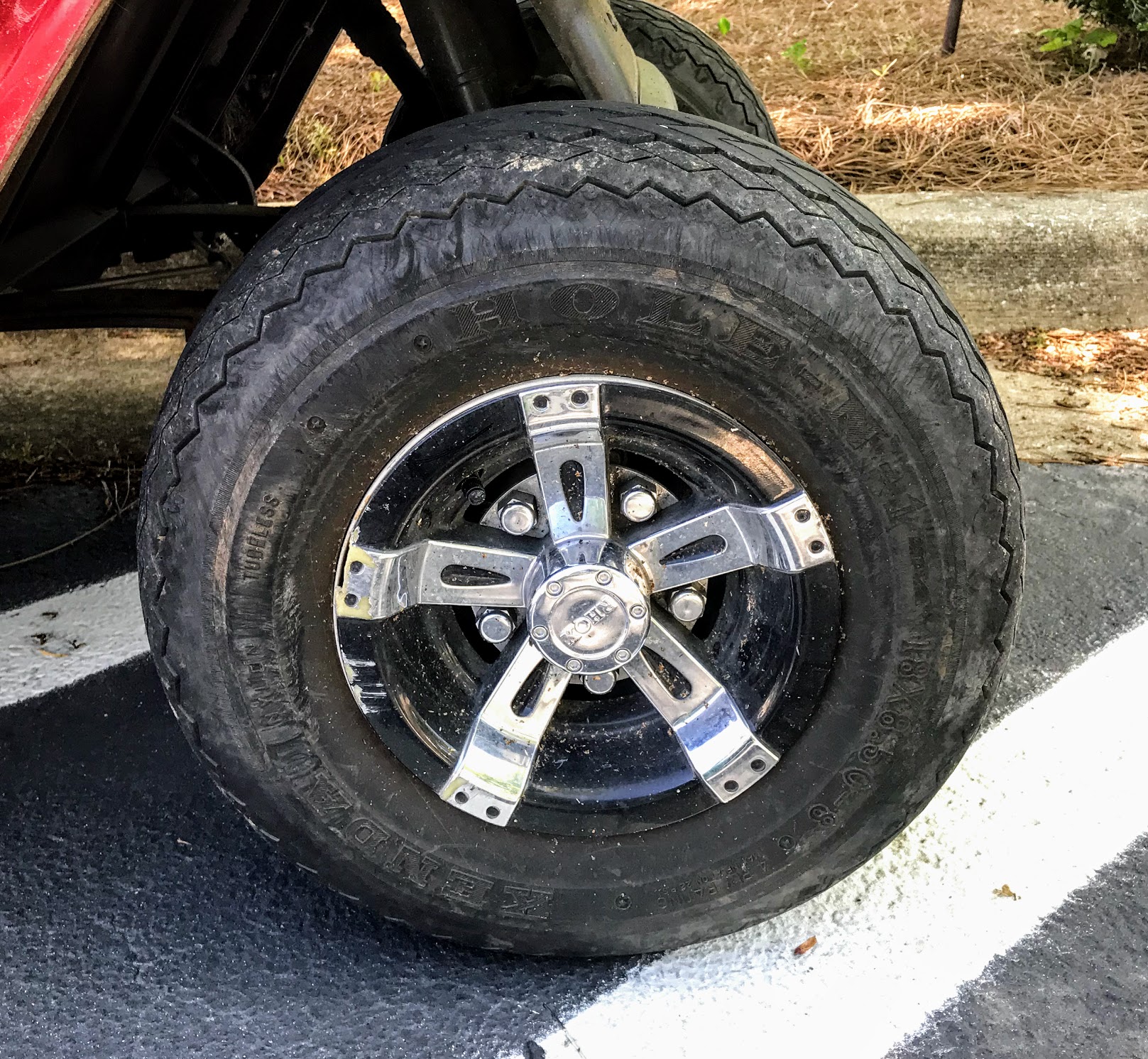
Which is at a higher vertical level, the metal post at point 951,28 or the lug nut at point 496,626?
the metal post at point 951,28

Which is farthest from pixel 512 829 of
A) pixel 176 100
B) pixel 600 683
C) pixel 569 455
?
pixel 176 100

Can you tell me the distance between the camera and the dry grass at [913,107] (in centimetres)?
477

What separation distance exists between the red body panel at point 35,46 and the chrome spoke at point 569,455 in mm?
781

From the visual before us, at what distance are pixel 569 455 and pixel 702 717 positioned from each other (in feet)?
1.67

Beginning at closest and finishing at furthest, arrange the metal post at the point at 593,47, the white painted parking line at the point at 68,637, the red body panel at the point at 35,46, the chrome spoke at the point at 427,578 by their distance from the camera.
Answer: the red body panel at the point at 35,46 < the chrome spoke at the point at 427,578 < the metal post at the point at 593,47 < the white painted parking line at the point at 68,637

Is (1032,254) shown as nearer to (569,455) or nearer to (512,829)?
(569,455)

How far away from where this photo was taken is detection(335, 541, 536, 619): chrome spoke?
5.74 feet

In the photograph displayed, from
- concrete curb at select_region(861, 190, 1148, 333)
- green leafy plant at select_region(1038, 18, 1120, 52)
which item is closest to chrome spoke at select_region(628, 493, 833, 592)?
concrete curb at select_region(861, 190, 1148, 333)

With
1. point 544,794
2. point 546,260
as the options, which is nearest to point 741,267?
point 546,260

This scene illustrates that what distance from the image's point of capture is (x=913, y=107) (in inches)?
201

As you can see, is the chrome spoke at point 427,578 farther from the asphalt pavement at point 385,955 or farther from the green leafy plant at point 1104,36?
the green leafy plant at point 1104,36

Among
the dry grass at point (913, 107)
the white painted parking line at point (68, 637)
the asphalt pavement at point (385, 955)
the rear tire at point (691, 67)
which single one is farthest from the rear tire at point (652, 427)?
the dry grass at point (913, 107)

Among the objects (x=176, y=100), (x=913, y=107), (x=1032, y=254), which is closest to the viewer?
(x=176, y=100)

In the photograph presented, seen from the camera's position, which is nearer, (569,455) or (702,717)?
(569,455)
